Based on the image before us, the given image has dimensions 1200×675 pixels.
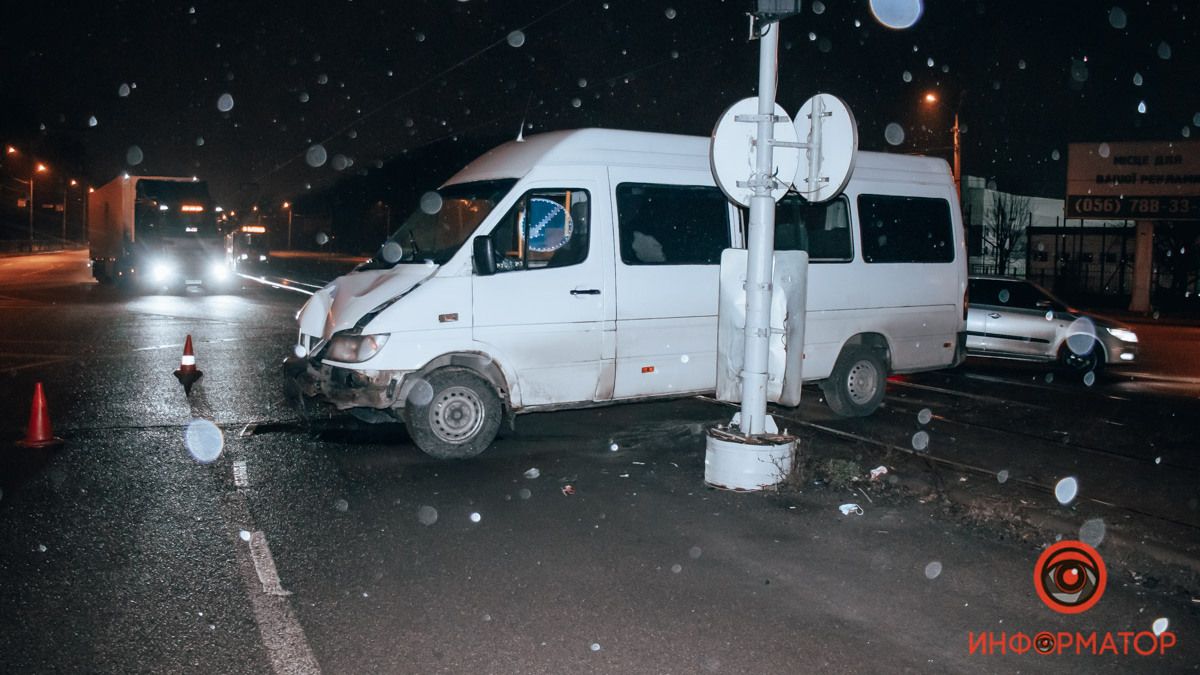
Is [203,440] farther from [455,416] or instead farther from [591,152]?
[591,152]

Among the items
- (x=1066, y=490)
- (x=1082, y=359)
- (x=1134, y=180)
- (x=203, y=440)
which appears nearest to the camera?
(x=1066, y=490)

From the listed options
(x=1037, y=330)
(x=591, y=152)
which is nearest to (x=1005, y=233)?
(x=1037, y=330)

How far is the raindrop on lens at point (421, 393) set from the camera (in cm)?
812

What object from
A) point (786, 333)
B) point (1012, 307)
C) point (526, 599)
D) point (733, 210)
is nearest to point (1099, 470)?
point (786, 333)

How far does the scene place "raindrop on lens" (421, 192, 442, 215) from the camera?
29.6 feet

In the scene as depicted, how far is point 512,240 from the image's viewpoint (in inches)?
327

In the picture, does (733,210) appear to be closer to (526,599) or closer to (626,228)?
(626,228)

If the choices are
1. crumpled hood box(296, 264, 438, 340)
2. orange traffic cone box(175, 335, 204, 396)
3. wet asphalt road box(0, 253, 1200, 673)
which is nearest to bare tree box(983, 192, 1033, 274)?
wet asphalt road box(0, 253, 1200, 673)

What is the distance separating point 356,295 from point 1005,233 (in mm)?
39760

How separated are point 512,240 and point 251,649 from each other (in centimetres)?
458

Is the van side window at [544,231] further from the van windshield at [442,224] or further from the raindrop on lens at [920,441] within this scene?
the raindrop on lens at [920,441]

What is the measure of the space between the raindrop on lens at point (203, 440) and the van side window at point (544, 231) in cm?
292

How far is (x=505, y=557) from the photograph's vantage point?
578cm

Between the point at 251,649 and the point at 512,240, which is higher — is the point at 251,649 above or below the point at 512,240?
below
